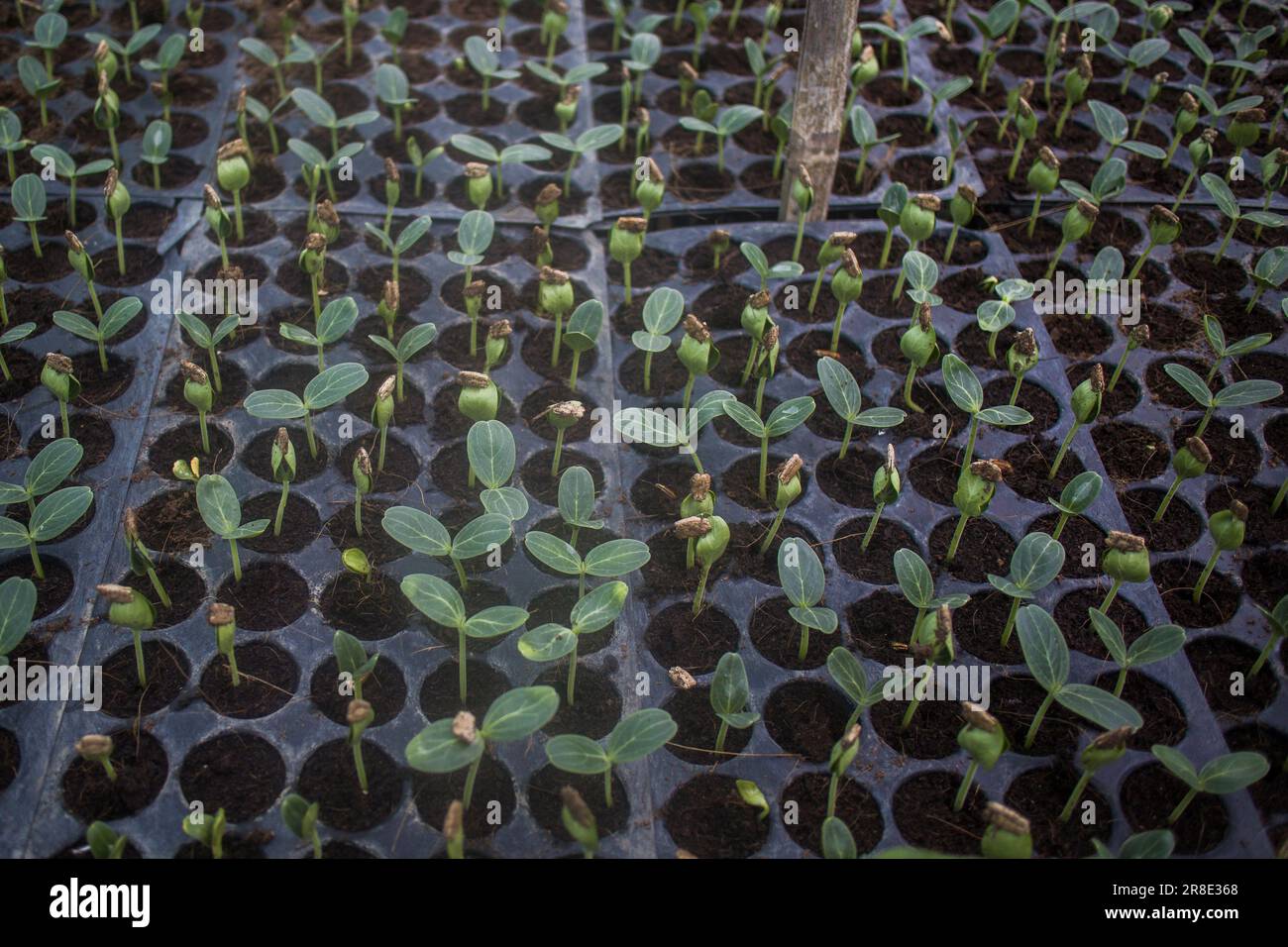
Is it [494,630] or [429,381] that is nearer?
[494,630]

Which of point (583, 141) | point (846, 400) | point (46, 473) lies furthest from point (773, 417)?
point (46, 473)

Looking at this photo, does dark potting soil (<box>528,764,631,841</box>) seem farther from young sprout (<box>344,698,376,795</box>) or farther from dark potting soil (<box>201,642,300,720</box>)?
dark potting soil (<box>201,642,300,720</box>)

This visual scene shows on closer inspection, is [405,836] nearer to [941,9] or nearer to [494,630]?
[494,630]

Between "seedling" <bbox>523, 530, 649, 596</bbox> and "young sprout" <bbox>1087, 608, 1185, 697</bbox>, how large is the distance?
0.62 m

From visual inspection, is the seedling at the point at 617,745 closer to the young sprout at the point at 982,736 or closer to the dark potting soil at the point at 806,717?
the dark potting soil at the point at 806,717

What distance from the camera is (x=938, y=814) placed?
1443 millimetres

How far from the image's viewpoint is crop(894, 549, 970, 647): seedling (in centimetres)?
154

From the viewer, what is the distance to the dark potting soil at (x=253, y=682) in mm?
1509


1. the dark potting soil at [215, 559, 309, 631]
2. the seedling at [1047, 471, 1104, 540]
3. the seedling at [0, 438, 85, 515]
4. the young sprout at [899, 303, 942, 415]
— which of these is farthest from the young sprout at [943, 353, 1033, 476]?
the seedling at [0, 438, 85, 515]

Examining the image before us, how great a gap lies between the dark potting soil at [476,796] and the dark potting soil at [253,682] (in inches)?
9.2

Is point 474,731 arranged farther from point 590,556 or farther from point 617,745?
point 590,556
